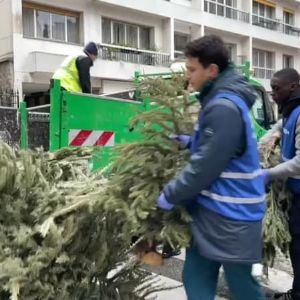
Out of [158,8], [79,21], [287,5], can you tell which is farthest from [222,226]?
[287,5]

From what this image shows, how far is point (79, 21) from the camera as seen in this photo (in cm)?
2270

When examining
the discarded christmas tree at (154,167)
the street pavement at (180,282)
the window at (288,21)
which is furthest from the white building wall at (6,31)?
the window at (288,21)

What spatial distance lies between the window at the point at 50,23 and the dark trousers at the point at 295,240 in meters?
18.5

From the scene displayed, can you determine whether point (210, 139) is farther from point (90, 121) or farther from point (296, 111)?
point (90, 121)

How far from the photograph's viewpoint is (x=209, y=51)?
8.87ft

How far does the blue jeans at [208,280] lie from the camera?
2.85 meters

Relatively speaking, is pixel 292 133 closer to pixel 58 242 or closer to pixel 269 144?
pixel 269 144

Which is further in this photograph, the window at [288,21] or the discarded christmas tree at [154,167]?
the window at [288,21]

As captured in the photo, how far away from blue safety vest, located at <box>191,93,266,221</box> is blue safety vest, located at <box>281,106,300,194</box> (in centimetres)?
117

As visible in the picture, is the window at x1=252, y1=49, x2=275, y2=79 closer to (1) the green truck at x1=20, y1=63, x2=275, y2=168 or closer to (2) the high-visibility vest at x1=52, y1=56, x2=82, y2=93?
(2) the high-visibility vest at x1=52, y1=56, x2=82, y2=93

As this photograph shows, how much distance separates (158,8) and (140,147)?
2335cm

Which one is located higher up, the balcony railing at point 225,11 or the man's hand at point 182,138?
the balcony railing at point 225,11

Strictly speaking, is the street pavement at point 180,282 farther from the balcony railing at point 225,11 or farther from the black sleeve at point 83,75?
the balcony railing at point 225,11

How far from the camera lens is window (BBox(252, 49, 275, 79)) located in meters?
34.4
